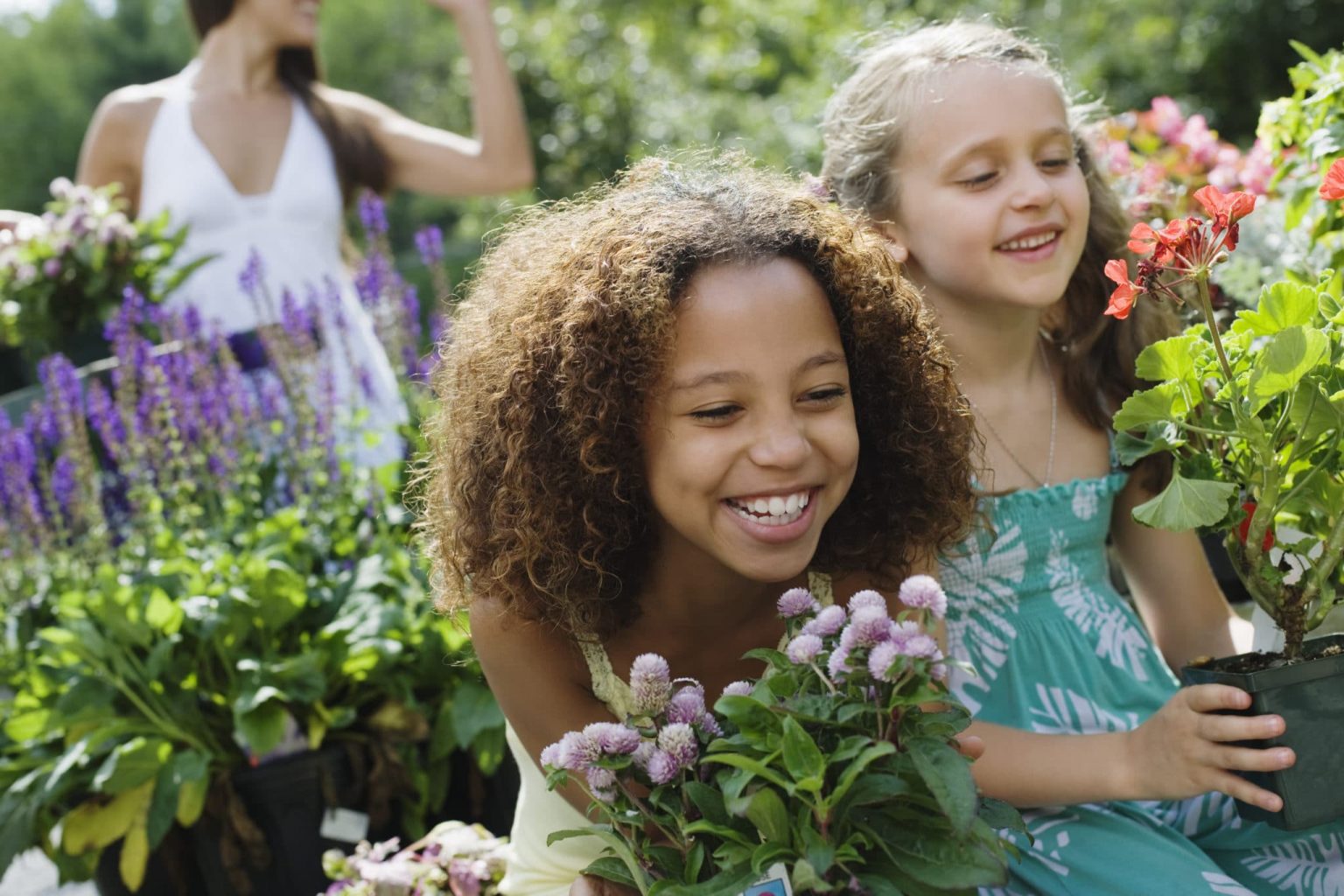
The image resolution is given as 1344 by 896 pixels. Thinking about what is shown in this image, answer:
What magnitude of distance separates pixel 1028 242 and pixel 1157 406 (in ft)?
2.12

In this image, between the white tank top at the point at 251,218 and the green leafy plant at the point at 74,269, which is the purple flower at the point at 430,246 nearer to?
the white tank top at the point at 251,218

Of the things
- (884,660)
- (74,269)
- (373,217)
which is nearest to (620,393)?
(884,660)

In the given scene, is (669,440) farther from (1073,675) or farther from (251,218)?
(251,218)

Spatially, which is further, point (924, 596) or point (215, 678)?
point (215, 678)

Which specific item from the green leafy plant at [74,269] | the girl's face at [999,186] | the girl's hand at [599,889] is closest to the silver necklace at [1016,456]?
the girl's face at [999,186]

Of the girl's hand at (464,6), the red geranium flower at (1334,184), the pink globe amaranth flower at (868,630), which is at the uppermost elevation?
the girl's hand at (464,6)

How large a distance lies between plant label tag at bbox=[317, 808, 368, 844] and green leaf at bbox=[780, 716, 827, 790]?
176 cm

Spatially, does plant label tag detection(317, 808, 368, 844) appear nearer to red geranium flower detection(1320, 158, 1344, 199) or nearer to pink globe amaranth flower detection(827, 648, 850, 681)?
pink globe amaranth flower detection(827, 648, 850, 681)

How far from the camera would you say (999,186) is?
2277mm

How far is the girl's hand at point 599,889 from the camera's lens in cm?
178

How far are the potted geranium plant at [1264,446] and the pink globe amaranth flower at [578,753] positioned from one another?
2.28 ft

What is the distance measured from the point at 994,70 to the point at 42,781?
7.92 ft

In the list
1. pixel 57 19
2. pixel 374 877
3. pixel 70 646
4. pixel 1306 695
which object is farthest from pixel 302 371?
pixel 57 19

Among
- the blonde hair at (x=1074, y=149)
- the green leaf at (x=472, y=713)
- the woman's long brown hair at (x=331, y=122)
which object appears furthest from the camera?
the woman's long brown hair at (x=331, y=122)
